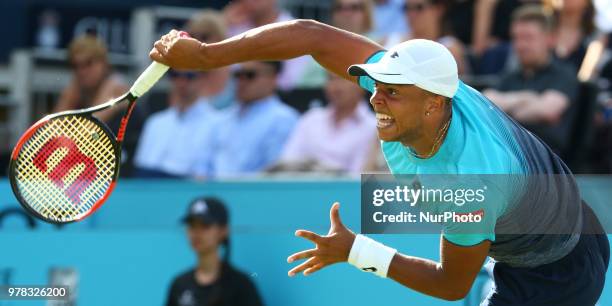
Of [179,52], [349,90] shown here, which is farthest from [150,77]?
[349,90]

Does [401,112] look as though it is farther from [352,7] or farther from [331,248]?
[352,7]

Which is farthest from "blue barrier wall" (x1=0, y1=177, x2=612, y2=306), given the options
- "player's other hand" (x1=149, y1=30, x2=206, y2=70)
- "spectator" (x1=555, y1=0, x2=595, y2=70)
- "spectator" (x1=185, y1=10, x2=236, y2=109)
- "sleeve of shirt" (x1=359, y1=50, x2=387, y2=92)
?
"player's other hand" (x1=149, y1=30, x2=206, y2=70)

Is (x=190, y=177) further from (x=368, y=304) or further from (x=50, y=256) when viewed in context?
(x=368, y=304)

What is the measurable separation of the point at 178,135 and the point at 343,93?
1.43m

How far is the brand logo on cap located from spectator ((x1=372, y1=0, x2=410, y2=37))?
8.02 feet

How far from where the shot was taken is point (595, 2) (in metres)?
8.47

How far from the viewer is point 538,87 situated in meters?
7.99

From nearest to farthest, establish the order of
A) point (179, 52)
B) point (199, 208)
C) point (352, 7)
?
point (179, 52) < point (199, 208) < point (352, 7)

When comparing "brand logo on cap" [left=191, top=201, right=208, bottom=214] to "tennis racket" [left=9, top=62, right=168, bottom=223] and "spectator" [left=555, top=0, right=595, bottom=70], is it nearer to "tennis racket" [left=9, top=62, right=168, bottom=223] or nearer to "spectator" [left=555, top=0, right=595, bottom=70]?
"tennis racket" [left=9, top=62, right=168, bottom=223]

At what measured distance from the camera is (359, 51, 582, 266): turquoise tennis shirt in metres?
4.54

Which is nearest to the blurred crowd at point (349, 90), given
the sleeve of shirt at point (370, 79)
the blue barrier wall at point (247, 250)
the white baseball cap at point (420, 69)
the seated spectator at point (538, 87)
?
the seated spectator at point (538, 87)

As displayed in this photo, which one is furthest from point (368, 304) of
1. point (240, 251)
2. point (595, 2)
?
point (595, 2)

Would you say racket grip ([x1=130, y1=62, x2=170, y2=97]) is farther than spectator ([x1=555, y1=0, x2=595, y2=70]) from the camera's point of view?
No

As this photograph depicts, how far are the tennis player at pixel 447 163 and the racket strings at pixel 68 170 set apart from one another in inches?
26.6
